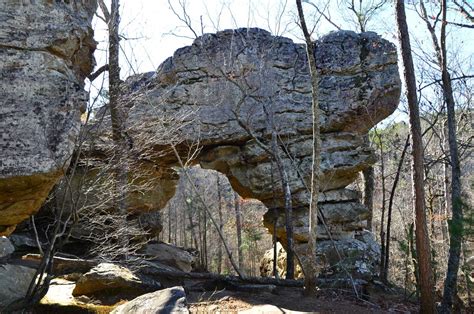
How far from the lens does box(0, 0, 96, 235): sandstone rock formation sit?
5000 mm

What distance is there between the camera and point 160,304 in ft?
18.3

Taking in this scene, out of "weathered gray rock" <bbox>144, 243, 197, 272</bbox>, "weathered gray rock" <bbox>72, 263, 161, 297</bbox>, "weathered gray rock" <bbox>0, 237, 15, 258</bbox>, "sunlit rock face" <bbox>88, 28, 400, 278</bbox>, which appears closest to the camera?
"weathered gray rock" <bbox>72, 263, 161, 297</bbox>

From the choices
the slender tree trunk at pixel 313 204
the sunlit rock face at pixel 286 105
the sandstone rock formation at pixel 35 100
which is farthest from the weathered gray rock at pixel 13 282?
the sunlit rock face at pixel 286 105

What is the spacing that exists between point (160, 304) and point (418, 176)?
16.3 ft

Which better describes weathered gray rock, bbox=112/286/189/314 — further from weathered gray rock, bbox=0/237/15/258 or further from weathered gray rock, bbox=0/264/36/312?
weathered gray rock, bbox=0/237/15/258

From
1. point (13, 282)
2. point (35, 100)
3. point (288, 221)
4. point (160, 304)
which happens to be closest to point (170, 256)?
point (288, 221)

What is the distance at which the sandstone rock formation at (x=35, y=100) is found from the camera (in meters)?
5.00

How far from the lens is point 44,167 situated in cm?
508

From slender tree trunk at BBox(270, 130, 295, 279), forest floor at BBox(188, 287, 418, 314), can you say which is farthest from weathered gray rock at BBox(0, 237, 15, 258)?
slender tree trunk at BBox(270, 130, 295, 279)

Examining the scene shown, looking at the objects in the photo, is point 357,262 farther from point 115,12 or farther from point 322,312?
point 115,12

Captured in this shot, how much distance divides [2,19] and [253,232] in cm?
2021

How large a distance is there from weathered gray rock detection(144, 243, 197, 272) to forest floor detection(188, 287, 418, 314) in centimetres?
674

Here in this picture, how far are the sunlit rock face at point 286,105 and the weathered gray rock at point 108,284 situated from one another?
531 centimetres

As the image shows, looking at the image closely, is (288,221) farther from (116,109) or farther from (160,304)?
(160,304)
